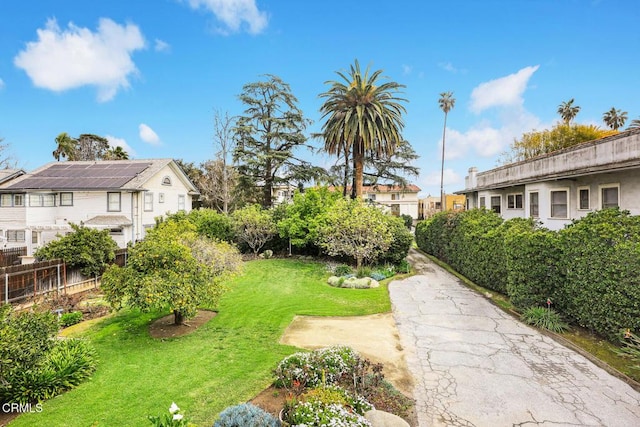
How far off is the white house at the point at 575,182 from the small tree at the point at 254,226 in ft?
50.6

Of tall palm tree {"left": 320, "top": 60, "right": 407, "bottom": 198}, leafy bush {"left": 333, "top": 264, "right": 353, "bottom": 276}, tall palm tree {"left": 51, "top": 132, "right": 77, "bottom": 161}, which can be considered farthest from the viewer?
tall palm tree {"left": 51, "top": 132, "right": 77, "bottom": 161}

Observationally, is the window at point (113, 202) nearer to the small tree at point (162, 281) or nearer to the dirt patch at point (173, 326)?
the dirt patch at point (173, 326)

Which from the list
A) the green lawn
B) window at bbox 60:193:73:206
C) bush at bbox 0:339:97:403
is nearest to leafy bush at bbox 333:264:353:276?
the green lawn

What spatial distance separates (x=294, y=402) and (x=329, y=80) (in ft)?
78.8

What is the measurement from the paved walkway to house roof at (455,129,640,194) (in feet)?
20.5

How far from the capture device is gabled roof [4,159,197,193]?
24.9m

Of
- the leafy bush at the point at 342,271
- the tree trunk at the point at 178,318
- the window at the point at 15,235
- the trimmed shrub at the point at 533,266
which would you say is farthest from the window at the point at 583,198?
the window at the point at 15,235

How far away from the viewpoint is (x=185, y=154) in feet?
141

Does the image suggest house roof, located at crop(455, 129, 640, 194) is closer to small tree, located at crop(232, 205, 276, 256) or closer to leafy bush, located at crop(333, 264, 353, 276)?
leafy bush, located at crop(333, 264, 353, 276)

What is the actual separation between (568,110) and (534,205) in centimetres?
4021

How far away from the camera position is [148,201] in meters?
26.4

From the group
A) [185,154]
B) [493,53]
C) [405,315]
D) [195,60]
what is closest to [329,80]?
[195,60]

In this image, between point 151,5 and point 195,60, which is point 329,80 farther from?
point 151,5

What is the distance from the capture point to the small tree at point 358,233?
17.7m
